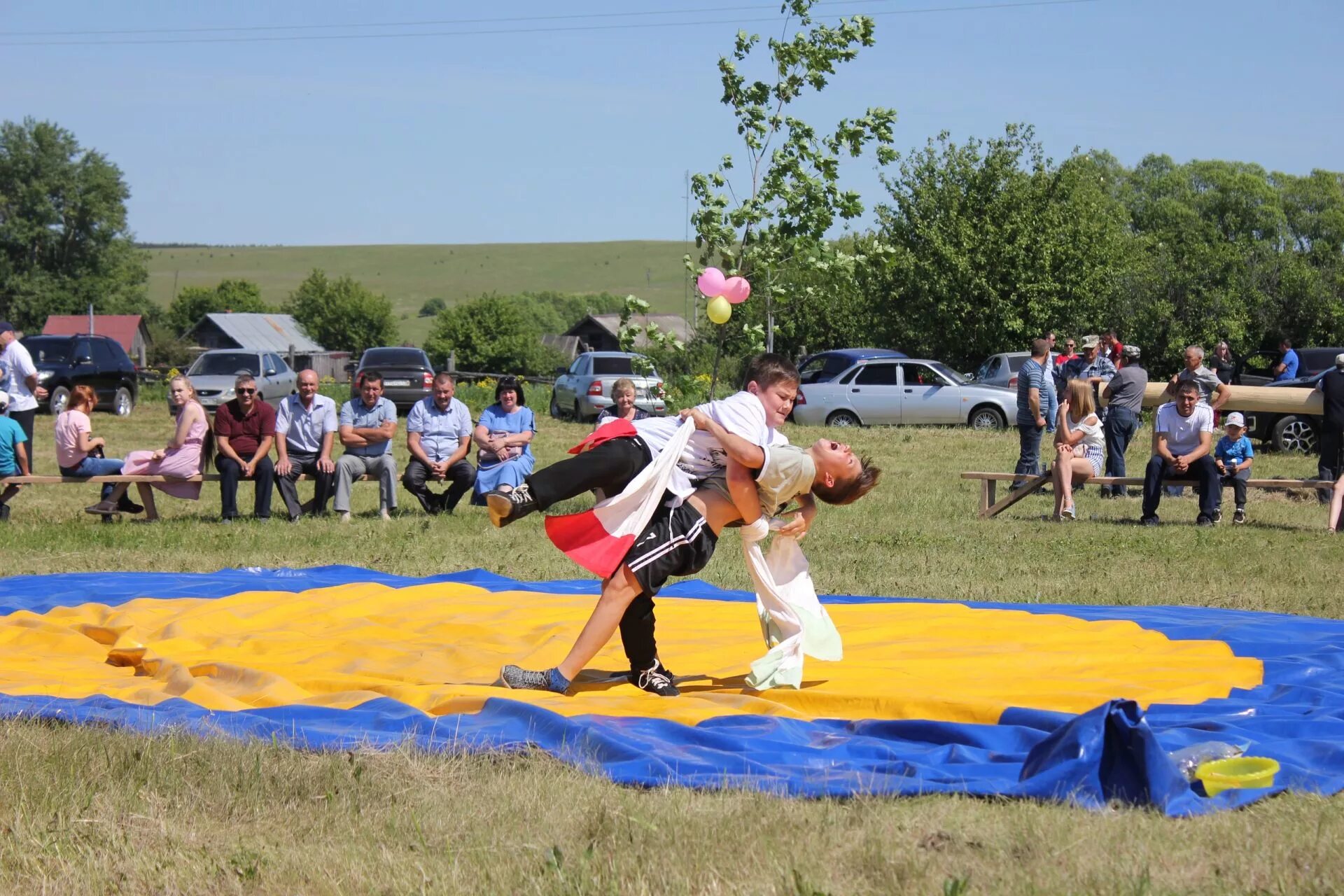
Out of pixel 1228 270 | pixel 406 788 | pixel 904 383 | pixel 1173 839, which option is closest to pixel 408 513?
pixel 406 788

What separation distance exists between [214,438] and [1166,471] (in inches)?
331

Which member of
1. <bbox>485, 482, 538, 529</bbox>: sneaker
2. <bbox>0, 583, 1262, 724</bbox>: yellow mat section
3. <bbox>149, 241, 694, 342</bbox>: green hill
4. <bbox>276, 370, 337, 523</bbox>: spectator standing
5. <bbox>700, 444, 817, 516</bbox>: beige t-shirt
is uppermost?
<bbox>149, 241, 694, 342</bbox>: green hill

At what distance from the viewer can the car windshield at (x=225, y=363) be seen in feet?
92.6

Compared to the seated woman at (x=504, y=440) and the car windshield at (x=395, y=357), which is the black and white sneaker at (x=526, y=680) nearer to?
the seated woman at (x=504, y=440)

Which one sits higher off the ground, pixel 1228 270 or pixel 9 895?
pixel 1228 270

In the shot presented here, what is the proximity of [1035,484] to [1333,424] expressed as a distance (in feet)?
9.67

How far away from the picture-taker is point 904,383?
24.0 metres

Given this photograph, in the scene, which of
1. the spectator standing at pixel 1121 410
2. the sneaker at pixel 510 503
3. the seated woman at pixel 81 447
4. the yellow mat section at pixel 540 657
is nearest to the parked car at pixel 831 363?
the spectator standing at pixel 1121 410

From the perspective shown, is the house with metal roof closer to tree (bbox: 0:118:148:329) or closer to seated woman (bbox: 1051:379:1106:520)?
tree (bbox: 0:118:148:329)

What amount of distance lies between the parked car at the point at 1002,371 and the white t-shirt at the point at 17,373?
1606 cm

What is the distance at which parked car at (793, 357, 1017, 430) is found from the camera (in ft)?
77.5

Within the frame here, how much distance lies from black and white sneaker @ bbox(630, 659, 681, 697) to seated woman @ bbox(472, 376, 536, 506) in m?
6.15

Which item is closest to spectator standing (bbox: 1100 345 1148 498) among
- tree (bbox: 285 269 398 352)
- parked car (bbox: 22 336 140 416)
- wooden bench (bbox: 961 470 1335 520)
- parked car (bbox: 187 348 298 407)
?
wooden bench (bbox: 961 470 1335 520)

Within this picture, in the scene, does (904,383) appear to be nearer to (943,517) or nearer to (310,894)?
(943,517)
